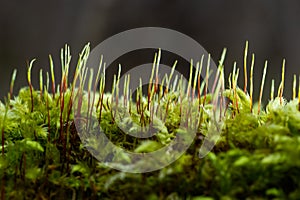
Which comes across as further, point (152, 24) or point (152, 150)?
point (152, 24)

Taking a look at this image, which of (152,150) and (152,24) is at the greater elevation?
(152,24)

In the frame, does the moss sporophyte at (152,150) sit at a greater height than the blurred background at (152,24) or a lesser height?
lesser

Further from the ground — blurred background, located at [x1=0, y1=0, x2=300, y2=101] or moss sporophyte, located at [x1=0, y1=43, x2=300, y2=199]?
blurred background, located at [x1=0, y1=0, x2=300, y2=101]

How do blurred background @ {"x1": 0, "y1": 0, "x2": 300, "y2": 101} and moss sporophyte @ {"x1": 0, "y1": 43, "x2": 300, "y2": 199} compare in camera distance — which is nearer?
moss sporophyte @ {"x1": 0, "y1": 43, "x2": 300, "y2": 199}

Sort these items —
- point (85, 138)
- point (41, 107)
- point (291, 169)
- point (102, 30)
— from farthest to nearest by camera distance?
1. point (102, 30)
2. point (41, 107)
3. point (85, 138)
4. point (291, 169)

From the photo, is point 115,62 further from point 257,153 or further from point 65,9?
point 257,153

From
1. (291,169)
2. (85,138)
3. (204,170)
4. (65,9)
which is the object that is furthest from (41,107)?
(65,9)

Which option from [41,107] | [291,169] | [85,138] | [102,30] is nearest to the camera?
[291,169]

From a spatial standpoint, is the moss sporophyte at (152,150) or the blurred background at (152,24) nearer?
the moss sporophyte at (152,150)
